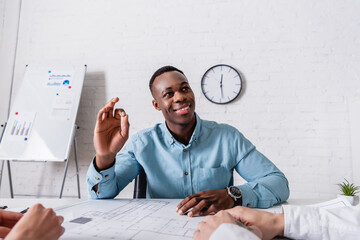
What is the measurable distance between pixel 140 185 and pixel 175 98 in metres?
0.47

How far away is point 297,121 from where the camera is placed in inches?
93.4

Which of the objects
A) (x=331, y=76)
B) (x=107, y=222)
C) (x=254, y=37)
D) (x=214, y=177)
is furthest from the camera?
(x=254, y=37)

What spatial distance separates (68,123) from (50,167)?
68 cm

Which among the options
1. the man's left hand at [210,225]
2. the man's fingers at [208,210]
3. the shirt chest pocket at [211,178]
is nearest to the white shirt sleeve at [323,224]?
the man's left hand at [210,225]

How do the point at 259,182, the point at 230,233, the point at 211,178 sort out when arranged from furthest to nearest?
1. the point at 211,178
2. the point at 259,182
3. the point at 230,233

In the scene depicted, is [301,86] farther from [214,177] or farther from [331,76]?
[214,177]

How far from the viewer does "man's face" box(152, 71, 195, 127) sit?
4.09 ft

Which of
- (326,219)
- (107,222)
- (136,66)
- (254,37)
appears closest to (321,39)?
(254,37)

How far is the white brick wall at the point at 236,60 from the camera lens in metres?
2.33

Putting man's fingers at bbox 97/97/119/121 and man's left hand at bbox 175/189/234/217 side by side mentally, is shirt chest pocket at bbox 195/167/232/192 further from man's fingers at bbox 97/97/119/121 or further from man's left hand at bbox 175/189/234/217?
man's fingers at bbox 97/97/119/121

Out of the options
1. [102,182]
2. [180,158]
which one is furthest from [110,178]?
[180,158]

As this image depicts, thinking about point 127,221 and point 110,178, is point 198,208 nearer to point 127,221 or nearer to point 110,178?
point 127,221

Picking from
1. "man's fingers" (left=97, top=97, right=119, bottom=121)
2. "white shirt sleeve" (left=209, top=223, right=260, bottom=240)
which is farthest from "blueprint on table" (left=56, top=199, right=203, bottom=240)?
"man's fingers" (left=97, top=97, right=119, bottom=121)

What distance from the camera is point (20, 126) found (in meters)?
2.46
